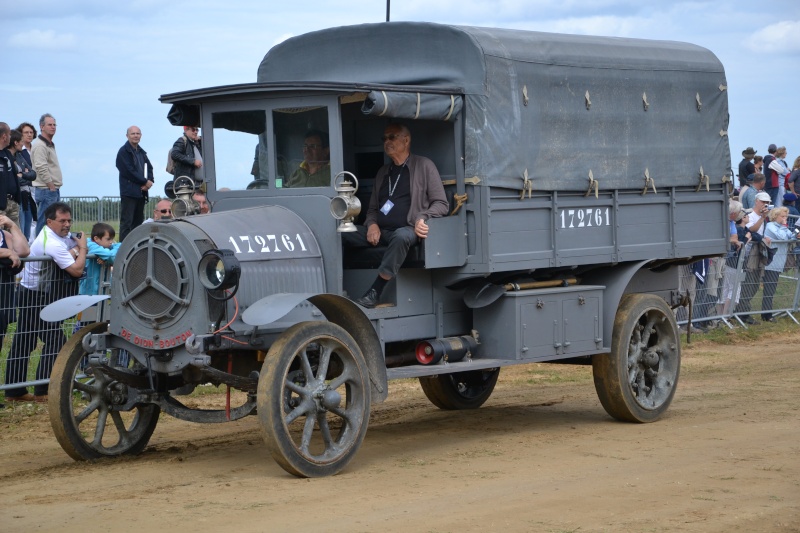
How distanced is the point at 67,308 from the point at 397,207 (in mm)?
2633

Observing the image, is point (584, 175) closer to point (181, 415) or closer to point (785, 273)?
point (181, 415)

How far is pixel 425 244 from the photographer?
9578 mm

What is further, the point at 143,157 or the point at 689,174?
the point at 143,157

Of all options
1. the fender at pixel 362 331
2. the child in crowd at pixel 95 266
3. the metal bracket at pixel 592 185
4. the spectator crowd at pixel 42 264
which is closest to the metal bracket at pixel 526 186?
the metal bracket at pixel 592 185

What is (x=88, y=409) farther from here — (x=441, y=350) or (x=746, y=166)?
(x=746, y=166)

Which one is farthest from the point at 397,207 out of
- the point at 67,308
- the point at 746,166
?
the point at 746,166

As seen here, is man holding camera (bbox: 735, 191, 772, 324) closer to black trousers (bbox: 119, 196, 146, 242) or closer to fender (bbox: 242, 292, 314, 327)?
black trousers (bbox: 119, 196, 146, 242)

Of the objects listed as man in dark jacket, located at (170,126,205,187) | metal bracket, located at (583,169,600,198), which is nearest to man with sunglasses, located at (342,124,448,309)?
metal bracket, located at (583,169,600,198)

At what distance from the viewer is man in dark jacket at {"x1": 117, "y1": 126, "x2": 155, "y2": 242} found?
15.3 m

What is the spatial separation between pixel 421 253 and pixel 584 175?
193cm

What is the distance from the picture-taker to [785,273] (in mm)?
19625

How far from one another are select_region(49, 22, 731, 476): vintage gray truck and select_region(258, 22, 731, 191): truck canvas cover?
2 centimetres

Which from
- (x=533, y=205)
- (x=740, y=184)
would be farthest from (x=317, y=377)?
(x=740, y=184)

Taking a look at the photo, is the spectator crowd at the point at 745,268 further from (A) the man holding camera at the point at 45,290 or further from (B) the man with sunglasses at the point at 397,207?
(A) the man holding camera at the point at 45,290
